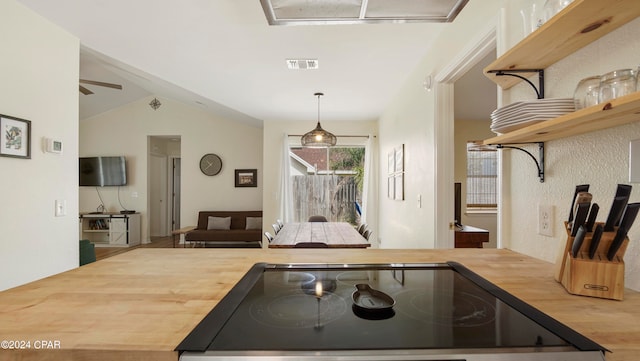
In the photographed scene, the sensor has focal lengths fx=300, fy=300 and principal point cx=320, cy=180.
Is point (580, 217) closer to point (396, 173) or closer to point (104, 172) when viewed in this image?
point (396, 173)

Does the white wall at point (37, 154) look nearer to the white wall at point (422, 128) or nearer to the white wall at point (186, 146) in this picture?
the white wall at point (422, 128)

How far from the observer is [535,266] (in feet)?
3.42

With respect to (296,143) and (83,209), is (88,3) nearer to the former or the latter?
(296,143)

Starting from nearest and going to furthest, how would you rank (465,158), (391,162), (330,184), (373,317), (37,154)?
(373,317), (37,154), (391,162), (465,158), (330,184)

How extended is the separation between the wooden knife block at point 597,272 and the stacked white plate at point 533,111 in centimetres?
36

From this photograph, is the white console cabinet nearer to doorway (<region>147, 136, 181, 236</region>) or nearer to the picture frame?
doorway (<region>147, 136, 181, 236</region>)

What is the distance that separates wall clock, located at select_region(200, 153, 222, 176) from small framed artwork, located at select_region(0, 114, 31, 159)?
4.51m

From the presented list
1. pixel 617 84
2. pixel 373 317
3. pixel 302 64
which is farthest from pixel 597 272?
pixel 302 64

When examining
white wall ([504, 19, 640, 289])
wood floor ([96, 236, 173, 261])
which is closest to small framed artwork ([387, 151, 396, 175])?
white wall ([504, 19, 640, 289])

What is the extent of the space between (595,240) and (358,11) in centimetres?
97

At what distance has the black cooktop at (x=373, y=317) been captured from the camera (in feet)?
1.81

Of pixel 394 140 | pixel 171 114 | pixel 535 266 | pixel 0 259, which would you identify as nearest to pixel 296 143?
pixel 394 140

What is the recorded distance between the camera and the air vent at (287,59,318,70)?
2.82 meters

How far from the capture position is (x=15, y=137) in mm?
1954
